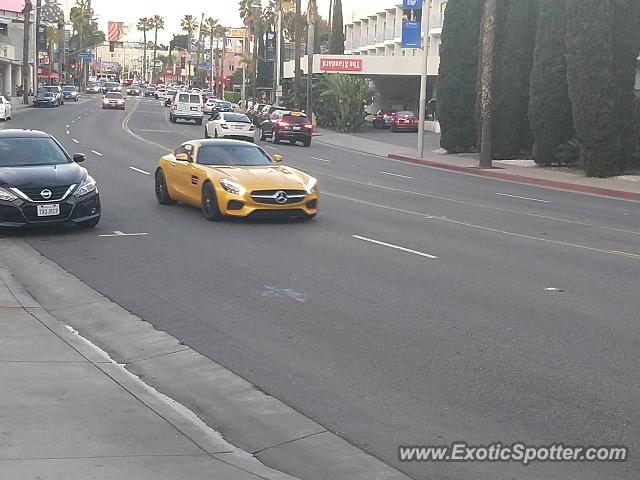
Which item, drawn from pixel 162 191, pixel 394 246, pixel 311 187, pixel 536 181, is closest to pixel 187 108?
pixel 536 181

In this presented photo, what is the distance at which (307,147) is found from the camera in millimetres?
49844

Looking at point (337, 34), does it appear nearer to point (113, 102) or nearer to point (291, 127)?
point (113, 102)

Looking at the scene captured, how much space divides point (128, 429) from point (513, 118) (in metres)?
→ 36.1

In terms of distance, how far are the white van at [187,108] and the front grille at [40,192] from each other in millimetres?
53202

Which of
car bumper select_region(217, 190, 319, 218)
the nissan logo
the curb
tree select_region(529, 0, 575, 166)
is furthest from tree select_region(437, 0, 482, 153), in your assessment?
the curb

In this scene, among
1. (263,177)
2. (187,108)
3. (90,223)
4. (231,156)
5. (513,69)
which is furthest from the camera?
(187,108)

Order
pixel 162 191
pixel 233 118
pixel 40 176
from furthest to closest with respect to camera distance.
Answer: pixel 233 118
pixel 162 191
pixel 40 176

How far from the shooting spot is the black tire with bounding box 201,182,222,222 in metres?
17.1

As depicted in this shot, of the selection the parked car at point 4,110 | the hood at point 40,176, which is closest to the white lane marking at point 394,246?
the hood at point 40,176

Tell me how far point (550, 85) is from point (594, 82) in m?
3.94

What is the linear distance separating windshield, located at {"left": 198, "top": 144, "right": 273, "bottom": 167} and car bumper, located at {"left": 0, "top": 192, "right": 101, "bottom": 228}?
2867 millimetres

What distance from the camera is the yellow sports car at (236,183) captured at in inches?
662

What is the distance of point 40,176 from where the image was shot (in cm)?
1526

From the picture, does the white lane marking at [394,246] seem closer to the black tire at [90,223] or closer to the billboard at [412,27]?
the black tire at [90,223]
